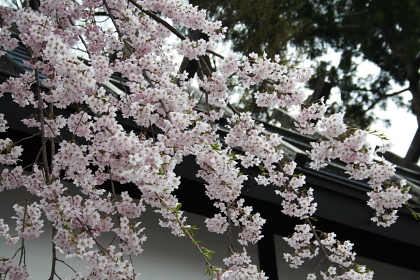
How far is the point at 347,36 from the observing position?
30.6ft

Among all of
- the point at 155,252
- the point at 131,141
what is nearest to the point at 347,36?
the point at 155,252

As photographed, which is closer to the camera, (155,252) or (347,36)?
(155,252)

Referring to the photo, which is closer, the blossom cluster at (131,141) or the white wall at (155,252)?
the blossom cluster at (131,141)

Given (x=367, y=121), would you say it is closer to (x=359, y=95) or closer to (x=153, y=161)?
(x=359, y=95)

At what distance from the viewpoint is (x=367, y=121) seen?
420 inches

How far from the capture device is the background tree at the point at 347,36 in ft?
28.6

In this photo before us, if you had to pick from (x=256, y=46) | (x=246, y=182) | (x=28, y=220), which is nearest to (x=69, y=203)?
(x=28, y=220)

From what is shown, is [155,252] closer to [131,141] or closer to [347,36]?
[131,141]

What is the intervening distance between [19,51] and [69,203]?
7.26 feet

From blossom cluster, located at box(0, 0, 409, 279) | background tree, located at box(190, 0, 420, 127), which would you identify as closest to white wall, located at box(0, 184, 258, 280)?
blossom cluster, located at box(0, 0, 409, 279)

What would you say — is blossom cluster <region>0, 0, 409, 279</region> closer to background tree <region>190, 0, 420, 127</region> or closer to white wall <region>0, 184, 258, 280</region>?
white wall <region>0, 184, 258, 280</region>

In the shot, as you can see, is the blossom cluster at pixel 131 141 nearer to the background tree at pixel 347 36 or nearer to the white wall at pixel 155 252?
the white wall at pixel 155 252

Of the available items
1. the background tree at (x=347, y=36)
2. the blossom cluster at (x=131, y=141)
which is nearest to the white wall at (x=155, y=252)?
the blossom cluster at (x=131, y=141)

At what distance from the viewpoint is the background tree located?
28.6 feet
